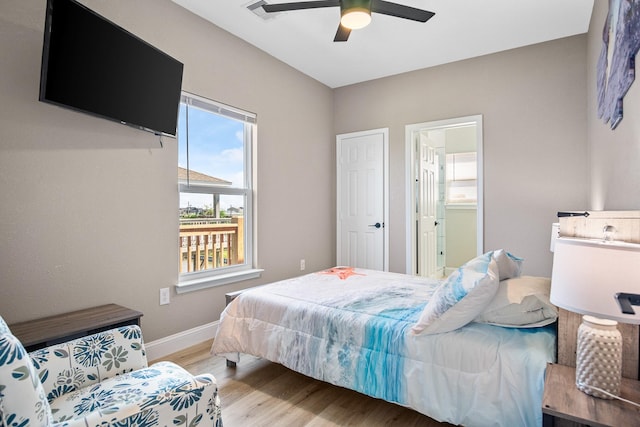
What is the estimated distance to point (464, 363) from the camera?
63.8 inches

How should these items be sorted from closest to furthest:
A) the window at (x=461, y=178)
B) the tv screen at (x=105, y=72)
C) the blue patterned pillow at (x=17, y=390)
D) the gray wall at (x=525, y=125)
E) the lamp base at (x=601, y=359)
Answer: the blue patterned pillow at (x=17, y=390), the lamp base at (x=601, y=359), the tv screen at (x=105, y=72), the gray wall at (x=525, y=125), the window at (x=461, y=178)

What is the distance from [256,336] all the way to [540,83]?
140 inches

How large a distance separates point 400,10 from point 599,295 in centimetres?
198

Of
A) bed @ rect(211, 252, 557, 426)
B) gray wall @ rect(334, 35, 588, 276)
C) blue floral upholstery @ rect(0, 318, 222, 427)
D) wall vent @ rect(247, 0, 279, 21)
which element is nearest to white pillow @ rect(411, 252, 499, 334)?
bed @ rect(211, 252, 557, 426)

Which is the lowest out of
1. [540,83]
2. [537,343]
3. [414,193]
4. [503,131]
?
[537,343]

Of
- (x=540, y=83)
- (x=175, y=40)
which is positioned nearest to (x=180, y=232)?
(x=175, y=40)

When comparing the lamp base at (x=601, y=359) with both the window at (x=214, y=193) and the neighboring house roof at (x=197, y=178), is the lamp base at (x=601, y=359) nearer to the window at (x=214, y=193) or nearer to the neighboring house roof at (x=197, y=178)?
the window at (x=214, y=193)

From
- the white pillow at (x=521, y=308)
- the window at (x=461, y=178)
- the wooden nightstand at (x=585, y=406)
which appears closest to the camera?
the wooden nightstand at (x=585, y=406)

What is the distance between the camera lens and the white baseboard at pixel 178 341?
2.67 metres

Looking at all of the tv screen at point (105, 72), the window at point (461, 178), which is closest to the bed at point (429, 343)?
the tv screen at point (105, 72)

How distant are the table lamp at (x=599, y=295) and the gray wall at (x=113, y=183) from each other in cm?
257

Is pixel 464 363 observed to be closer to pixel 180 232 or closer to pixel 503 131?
pixel 180 232

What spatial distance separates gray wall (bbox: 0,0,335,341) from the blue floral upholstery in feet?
2.81

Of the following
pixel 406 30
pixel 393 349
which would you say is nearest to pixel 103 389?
pixel 393 349
